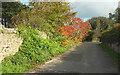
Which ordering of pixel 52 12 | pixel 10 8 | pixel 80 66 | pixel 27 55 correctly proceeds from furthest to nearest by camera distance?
pixel 10 8 < pixel 52 12 < pixel 27 55 < pixel 80 66

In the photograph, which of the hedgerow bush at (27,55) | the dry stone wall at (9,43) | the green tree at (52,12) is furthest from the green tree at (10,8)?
the dry stone wall at (9,43)

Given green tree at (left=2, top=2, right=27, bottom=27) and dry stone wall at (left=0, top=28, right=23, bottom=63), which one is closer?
dry stone wall at (left=0, top=28, right=23, bottom=63)

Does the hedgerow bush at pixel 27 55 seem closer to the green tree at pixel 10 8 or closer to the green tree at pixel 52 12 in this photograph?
the green tree at pixel 52 12

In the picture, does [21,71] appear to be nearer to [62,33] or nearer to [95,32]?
[62,33]

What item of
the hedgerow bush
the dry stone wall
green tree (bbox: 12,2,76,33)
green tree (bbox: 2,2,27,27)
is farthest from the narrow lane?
green tree (bbox: 2,2,27,27)

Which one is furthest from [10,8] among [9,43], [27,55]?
[27,55]

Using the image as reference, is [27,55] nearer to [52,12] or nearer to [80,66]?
[80,66]

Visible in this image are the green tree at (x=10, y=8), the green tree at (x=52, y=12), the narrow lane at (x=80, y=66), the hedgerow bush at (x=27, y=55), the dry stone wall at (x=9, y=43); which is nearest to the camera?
the hedgerow bush at (x=27, y=55)

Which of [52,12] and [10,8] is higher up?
[10,8]

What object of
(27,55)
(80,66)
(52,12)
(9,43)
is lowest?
(80,66)

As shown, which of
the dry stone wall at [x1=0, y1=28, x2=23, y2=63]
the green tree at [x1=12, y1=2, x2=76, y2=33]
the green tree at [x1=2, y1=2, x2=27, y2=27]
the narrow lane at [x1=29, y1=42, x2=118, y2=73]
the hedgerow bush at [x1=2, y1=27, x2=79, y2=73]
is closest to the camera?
the hedgerow bush at [x1=2, y1=27, x2=79, y2=73]

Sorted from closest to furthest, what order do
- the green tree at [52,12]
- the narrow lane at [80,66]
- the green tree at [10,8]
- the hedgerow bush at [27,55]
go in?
the hedgerow bush at [27,55], the narrow lane at [80,66], the green tree at [52,12], the green tree at [10,8]

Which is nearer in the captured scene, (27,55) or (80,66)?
(80,66)

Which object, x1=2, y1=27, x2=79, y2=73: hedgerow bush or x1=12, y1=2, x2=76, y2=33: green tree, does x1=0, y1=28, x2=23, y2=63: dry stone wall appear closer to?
x1=2, y1=27, x2=79, y2=73: hedgerow bush
